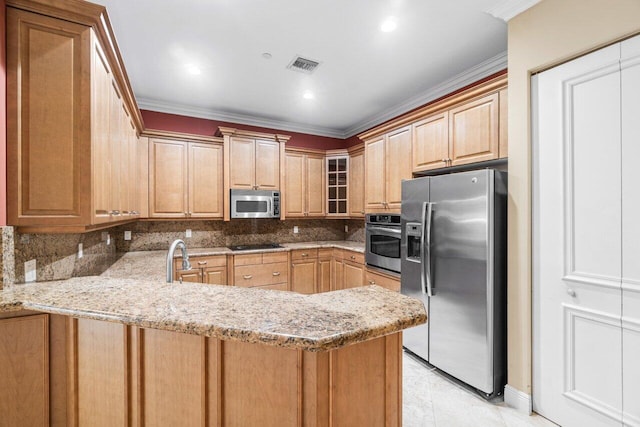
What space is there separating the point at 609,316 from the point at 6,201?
3296 millimetres

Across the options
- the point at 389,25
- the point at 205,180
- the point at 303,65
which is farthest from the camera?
the point at 205,180

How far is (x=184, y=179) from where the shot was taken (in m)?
3.95

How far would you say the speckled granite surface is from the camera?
835mm

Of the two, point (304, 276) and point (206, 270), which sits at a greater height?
point (206, 270)

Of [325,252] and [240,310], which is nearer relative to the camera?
[240,310]

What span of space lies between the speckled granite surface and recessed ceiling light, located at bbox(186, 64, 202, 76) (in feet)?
7.79

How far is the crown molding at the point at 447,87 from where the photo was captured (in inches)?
110

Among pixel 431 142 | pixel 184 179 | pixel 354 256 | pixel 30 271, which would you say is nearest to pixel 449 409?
pixel 354 256

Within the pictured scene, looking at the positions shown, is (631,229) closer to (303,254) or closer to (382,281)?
(382,281)

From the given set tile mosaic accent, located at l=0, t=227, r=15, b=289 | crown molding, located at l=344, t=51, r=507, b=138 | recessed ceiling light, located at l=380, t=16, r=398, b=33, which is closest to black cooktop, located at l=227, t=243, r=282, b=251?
crown molding, located at l=344, t=51, r=507, b=138

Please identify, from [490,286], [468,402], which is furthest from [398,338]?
[468,402]

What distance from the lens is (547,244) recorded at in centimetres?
201

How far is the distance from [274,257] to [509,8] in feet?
11.5

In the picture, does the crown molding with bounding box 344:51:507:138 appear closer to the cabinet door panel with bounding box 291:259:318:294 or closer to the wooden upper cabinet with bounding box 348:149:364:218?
the wooden upper cabinet with bounding box 348:149:364:218
